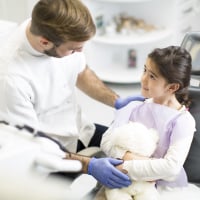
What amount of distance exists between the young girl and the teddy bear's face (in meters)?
0.03

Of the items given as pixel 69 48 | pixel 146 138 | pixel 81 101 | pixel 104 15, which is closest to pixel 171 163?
pixel 146 138

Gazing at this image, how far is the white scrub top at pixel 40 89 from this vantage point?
146 centimetres

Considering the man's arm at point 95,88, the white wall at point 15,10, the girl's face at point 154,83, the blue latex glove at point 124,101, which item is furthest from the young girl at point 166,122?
the white wall at point 15,10

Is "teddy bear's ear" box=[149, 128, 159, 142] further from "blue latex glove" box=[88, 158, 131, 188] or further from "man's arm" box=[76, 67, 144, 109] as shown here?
"man's arm" box=[76, 67, 144, 109]

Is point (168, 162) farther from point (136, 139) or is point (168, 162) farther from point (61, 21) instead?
point (61, 21)

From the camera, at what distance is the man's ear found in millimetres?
1439

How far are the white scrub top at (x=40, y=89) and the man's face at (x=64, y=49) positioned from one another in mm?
51

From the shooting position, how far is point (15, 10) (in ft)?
8.57

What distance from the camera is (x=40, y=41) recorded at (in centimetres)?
144

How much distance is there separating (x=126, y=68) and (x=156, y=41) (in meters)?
0.33

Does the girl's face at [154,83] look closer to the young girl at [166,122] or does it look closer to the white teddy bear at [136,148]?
the young girl at [166,122]

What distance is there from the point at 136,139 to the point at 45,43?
0.46 m

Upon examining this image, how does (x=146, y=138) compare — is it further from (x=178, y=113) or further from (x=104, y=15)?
(x=104, y=15)

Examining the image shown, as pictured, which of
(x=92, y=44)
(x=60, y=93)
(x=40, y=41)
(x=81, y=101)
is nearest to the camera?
(x=40, y=41)
